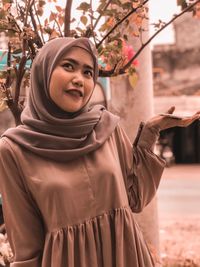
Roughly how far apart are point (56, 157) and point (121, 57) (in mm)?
1234

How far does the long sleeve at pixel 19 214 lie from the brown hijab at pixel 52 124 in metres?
0.08

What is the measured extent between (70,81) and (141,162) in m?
0.42

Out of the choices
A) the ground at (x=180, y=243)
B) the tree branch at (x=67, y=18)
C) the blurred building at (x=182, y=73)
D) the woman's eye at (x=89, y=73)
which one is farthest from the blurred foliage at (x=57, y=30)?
the blurred building at (x=182, y=73)

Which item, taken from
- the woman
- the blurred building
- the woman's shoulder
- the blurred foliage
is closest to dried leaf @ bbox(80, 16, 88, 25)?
the blurred foliage

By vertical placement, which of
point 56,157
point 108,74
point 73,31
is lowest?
point 56,157

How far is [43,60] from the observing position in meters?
1.82

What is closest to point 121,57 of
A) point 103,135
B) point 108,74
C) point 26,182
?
point 108,74

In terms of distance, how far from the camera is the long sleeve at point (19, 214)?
1.77 metres

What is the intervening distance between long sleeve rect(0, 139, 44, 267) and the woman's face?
0.25m

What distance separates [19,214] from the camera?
1791mm

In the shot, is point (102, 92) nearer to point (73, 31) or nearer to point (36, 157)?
point (73, 31)

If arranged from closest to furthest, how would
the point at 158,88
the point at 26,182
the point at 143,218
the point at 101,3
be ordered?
the point at 26,182
the point at 101,3
the point at 143,218
the point at 158,88

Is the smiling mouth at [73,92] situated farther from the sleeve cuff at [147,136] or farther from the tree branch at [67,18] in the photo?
the tree branch at [67,18]

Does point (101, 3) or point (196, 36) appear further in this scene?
point (196, 36)
